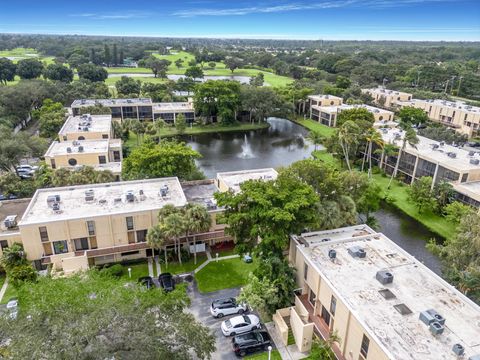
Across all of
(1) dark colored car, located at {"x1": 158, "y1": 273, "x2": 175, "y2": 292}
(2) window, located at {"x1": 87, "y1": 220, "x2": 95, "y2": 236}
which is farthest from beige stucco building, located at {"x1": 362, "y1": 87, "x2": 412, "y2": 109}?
(2) window, located at {"x1": 87, "y1": 220, "x2": 95, "y2": 236}

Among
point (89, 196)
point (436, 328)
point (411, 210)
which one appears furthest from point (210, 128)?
point (436, 328)

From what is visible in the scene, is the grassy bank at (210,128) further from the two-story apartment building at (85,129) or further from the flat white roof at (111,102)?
the two-story apartment building at (85,129)

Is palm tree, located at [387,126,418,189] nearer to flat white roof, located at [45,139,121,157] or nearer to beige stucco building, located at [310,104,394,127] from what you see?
beige stucco building, located at [310,104,394,127]

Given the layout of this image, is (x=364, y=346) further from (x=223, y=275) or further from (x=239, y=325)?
(x=223, y=275)

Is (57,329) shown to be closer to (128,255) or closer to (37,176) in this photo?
(128,255)

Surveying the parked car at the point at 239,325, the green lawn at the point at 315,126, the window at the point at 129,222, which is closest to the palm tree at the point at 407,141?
the green lawn at the point at 315,126

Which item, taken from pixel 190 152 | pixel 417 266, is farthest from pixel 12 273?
pixel 417 266

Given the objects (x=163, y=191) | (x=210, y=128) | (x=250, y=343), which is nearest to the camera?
(x=250, y=343)
